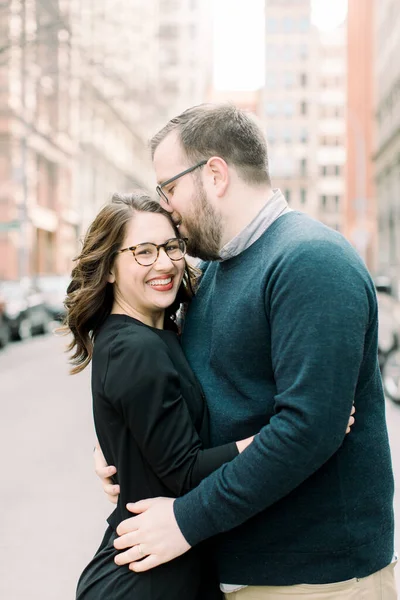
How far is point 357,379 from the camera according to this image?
5.74 ft

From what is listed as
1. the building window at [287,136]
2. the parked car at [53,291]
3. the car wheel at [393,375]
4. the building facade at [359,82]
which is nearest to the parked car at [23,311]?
the parked car at [53,291]

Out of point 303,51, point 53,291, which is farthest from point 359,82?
point 53,291

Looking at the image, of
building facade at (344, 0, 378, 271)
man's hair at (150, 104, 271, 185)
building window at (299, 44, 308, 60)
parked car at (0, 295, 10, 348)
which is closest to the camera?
man's hair at (150, 104, 271, 185)

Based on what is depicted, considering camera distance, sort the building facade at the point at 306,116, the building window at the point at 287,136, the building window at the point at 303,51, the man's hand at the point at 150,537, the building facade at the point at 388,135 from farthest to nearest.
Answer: the building window at the point at 303,51
the building window at the point at 287,136
the building facade at the point at 306,116
the building facade at the point at 388,135
the man's hand at the point at 150,537

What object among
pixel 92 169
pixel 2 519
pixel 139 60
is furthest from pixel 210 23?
pixel 2 519

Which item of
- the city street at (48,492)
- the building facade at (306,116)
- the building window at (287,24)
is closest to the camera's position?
the city street at (48,492)

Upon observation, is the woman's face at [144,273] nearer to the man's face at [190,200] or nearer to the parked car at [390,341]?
the man's face at [190,200]

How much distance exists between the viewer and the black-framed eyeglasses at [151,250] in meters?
2.17

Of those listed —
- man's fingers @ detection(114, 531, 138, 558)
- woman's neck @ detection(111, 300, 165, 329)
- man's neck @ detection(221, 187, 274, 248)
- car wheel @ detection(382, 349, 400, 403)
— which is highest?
man's neck @ detection(221, 187, 274, 248)

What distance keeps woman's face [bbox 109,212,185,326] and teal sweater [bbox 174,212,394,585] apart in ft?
0.65

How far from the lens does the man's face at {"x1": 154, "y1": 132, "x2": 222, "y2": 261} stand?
2053mm

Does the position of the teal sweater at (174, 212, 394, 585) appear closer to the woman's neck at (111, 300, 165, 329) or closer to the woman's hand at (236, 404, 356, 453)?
the woman's hand at (236, 404, 356, 453)

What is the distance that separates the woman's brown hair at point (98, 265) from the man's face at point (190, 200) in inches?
3.5

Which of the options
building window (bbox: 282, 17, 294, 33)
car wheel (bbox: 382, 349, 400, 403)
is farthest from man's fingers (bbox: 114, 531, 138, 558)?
building window (bbox: 282, 17, 294, 33)
